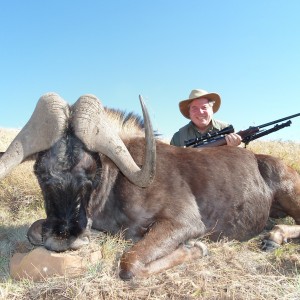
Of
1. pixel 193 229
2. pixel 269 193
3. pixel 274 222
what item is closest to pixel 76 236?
pixel 193 229

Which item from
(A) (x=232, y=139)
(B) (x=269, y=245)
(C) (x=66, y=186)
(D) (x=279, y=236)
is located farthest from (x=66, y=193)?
(A) (x=232, y=139)

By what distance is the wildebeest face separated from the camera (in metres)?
3.84

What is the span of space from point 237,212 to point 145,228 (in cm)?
131

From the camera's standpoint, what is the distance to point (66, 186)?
3.92m

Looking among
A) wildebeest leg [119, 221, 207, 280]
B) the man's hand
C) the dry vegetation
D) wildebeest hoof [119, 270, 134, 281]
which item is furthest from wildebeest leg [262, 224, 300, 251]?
wildebeest hoof [119, 270, 134, 281]

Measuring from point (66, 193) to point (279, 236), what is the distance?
2.76m

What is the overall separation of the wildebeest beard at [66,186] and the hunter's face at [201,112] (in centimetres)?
419

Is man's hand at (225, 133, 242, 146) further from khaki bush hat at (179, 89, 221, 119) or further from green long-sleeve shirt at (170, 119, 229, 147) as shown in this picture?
green long-sleeve shirt at (170, 119, 229, 147)

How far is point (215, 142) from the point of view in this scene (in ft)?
22.4

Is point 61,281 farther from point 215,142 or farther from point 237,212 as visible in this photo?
point 215,142

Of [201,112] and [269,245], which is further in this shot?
[201,112]

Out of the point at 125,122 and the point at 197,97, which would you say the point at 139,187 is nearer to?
the point at 125,122

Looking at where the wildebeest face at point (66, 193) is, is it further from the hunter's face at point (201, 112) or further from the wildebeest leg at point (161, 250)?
the hunter's face at point (201, 112)

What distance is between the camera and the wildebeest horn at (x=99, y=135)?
14.0ft
